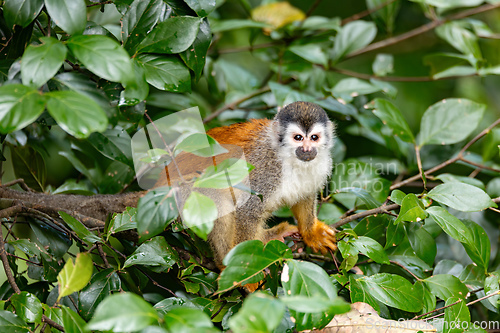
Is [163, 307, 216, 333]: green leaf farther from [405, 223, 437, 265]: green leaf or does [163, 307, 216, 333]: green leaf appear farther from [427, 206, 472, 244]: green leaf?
[405, 223, 437, 265]: green leaf

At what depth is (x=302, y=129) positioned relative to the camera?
2215 mm

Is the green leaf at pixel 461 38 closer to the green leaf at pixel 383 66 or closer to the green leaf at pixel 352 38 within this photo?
the green leaf at pixel 383 66

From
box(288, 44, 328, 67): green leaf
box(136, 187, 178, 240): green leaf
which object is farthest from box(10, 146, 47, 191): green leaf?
box(288, 44, 328, 67): green leaf

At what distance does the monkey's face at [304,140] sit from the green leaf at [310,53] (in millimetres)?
722

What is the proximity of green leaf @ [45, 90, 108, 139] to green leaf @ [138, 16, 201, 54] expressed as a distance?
1.63 ft

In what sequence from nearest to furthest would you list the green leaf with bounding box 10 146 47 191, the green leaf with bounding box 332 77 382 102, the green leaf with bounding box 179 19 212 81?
the green leaf with bounding box 179 19 212 81, the green leaf with bounding box 10 146 47 191, the green leaf with bounding box 332 77 382 102

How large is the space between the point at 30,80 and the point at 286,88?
5.92 feet

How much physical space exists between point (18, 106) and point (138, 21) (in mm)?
638

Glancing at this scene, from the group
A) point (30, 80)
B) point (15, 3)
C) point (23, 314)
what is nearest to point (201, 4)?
point (15, 3)

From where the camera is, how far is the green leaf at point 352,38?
10.1 ft

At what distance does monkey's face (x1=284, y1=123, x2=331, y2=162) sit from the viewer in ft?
7.27

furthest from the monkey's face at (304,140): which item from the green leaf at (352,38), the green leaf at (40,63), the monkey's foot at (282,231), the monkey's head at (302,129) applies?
the green leaf at (40,63)

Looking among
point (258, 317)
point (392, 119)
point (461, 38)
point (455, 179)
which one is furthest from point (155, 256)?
point (461, 38)

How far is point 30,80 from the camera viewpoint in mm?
1088
